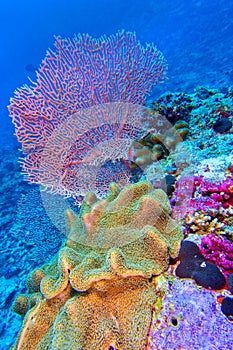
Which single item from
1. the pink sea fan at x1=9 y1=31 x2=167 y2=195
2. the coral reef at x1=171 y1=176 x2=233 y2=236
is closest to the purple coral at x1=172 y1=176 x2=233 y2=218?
the coral reef at x1=171 y1=176 x2=233 y2=236

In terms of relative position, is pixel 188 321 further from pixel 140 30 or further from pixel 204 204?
pixel 140 30

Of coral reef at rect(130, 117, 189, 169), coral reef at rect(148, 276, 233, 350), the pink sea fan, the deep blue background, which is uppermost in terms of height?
the deep blue background

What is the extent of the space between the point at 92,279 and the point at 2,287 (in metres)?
5.07

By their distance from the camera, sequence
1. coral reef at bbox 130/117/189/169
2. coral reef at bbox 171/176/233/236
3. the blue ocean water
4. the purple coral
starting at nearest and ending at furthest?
coral reef at bbox 171/176/233/236, the purple coral, coral reef at bbox 130/117/189/169, the blue ocean water

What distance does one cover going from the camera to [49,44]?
67812 millimetres

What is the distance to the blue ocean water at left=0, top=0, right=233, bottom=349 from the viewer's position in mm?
5957

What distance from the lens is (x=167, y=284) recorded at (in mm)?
1815

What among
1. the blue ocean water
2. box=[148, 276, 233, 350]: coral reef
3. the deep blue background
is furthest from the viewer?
the deep blue background

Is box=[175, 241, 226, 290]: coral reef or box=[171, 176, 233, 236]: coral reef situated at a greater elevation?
box=[171, 176, 233, 236]: coral reef

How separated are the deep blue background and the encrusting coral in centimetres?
1216

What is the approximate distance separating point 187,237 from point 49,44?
260 ft

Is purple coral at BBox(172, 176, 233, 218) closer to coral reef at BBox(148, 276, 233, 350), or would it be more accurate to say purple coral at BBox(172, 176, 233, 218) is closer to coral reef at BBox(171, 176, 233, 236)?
coral reef at BBox(171, 176, 233, 236)

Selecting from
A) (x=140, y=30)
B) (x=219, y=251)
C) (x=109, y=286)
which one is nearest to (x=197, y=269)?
(x=219, y=251)

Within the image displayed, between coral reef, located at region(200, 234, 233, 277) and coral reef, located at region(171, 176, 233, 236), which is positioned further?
coral reef, located at region(171, 176, 233, 236)
